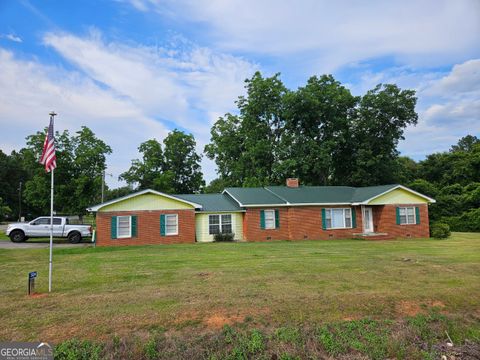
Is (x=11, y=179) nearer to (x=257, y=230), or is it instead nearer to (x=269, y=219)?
(x=257, y=230)

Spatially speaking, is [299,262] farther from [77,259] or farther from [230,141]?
[230,141]

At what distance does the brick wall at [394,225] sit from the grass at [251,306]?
13.7 meters

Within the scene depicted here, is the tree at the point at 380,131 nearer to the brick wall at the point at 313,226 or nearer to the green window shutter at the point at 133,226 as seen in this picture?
the brick wall at the point at 313,226

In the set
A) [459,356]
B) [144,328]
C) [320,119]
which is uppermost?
[320,119]

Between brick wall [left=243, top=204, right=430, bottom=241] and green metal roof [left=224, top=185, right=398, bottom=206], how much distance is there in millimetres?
609

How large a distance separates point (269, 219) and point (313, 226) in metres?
3.36

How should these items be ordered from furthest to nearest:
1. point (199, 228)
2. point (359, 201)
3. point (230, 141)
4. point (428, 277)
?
point (230, 141), point (359, 201), point (199, 228), point (428, 277)

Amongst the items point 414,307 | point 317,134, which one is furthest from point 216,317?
point 317,134

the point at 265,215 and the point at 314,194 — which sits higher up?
the point at 314,194

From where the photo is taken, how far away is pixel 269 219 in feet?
77.0

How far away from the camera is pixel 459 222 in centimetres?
3228

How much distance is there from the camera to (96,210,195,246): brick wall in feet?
64.8

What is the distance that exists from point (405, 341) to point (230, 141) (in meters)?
34.8

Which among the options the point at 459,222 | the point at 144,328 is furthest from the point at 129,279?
the point at 459,222
